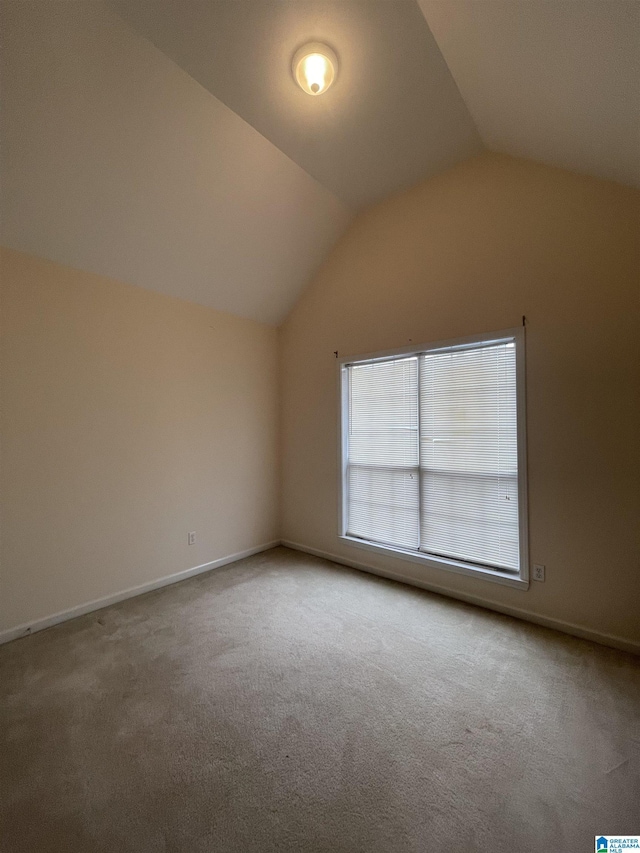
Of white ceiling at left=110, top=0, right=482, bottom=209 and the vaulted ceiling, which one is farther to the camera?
white ceiling at left=110, top=0, right=482, bottom=209

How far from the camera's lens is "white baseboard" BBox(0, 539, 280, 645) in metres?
2.27

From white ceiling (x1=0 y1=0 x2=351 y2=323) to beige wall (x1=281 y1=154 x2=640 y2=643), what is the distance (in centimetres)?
101

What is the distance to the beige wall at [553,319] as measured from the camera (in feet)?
6.91

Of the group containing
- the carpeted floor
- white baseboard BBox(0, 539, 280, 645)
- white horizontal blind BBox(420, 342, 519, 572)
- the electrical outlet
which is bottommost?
the carpeted floor

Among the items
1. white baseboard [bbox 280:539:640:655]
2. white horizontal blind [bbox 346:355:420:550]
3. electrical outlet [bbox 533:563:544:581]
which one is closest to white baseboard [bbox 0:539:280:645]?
white baseboard [bbox 280:539:640:655]

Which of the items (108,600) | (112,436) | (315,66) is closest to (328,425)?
(112,436)

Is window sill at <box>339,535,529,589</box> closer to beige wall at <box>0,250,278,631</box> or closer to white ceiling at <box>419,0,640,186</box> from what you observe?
beige wall at <box>0,250,278,631</box>

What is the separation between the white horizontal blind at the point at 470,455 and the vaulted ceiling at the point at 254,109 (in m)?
1.36

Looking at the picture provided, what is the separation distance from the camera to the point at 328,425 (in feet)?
11.9

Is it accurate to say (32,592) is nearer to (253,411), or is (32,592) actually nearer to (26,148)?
(253,411)

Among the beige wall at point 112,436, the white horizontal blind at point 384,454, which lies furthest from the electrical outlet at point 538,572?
the beige wall at point 112,436

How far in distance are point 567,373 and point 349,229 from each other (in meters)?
2.36

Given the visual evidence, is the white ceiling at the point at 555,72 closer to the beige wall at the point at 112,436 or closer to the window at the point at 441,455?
the window at the point at 441,455

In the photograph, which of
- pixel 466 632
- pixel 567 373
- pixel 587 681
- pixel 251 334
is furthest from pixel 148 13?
pixel 587 681
